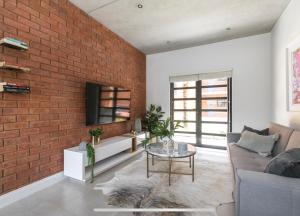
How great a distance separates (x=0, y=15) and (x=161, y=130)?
2.63 metres

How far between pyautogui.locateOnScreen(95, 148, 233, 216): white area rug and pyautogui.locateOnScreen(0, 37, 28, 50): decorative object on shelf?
2085 millimetres

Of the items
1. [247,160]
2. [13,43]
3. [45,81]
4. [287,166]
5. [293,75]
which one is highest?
[13,43]

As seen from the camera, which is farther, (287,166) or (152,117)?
(152,117)

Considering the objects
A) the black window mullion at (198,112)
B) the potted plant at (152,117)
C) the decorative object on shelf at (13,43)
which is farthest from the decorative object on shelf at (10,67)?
the black window mullion at (198,112)

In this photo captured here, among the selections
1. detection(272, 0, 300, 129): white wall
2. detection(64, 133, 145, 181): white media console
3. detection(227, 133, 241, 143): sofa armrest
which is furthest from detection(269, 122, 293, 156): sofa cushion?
detection(64, 133, 145, 181): white media console

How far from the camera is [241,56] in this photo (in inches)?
158

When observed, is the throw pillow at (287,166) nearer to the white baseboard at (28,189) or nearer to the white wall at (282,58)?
the white wall at (282,58)

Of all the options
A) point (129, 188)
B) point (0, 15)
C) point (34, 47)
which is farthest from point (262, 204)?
point (0, 15)

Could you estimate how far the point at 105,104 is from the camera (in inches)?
129

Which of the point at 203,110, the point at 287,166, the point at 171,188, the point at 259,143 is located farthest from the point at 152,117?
the point at 287,166

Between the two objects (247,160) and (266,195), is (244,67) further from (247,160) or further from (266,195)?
(266,195)

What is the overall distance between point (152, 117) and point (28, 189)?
3243mm

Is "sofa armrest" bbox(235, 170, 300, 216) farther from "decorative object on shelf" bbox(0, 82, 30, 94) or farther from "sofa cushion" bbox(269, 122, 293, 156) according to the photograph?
"decorative object on shelf" bbox(0, 82, 30, 94)

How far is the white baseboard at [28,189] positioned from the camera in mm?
1927
